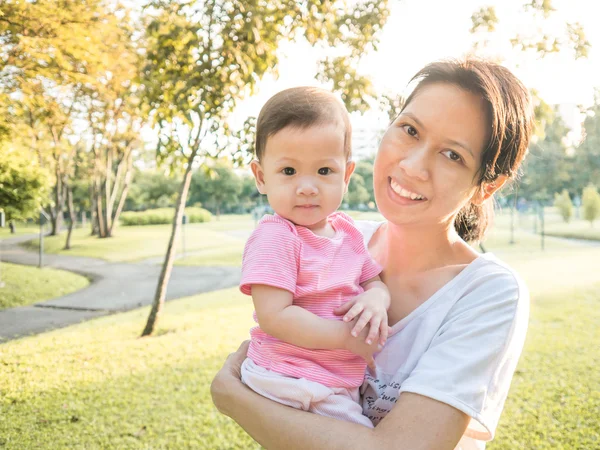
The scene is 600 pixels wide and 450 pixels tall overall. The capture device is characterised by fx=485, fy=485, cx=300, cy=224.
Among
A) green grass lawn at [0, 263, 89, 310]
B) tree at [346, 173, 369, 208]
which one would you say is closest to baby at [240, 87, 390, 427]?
tree at [346, 173, 369, 208]

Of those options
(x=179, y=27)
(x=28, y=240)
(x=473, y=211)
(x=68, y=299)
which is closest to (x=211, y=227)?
(x=68, y=299)

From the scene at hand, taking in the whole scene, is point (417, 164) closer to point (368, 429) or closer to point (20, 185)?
point (368, 429)

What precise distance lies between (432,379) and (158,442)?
2937mm

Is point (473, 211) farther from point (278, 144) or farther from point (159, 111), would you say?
point (159, 111)

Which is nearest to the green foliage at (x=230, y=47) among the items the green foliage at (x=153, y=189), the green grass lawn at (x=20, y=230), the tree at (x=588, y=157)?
the green grass lawn at (x=20, y=230)

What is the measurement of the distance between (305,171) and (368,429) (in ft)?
2.15

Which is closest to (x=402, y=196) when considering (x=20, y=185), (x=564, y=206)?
(x=20, y=185)

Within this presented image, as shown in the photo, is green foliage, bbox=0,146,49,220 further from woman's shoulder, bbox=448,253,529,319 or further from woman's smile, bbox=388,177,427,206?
woman's shoulder, bbox=448,253,529,319

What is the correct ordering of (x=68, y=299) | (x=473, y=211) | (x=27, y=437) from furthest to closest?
(x=68, y=299) < (x=27, y=437) < (x=473, y=211)

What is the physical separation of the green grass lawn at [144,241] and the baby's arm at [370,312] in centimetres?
509

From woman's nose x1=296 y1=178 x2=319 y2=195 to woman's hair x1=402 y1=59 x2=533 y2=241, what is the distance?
0.44 m

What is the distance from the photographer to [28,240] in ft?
16.9

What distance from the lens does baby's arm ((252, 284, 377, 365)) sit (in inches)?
46.5

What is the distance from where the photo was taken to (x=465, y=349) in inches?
44.7
